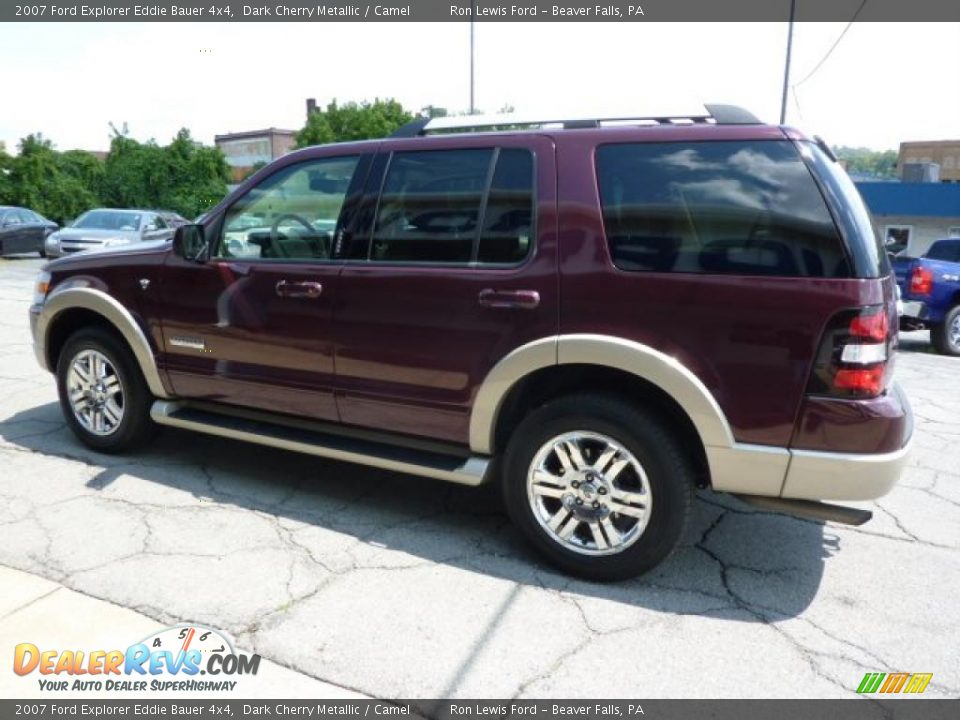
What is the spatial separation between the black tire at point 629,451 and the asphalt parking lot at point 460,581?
0.41 ft

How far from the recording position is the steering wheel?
3.78m

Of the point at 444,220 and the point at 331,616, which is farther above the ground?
the point at 444,220

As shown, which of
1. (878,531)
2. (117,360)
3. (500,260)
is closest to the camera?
(500,260)

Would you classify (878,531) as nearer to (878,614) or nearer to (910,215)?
(878,614)

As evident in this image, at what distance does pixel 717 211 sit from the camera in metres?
2.91

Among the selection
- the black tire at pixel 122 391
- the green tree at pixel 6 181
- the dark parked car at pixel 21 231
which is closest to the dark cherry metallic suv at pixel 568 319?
the black tire at pixel 122 391

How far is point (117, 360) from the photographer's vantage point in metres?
4.42

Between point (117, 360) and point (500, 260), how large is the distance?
2.62 m

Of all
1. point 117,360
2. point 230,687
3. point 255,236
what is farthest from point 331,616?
point 117,360

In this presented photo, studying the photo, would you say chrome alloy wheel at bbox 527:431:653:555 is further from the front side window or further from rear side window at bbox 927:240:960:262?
rear side window at bbox 927:240:960:262

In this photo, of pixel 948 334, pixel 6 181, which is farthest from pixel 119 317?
pixel 6 181

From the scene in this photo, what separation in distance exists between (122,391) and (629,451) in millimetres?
3170

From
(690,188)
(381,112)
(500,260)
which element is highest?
(381,112)

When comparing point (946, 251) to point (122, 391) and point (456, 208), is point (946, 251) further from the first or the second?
point (122, 391)
